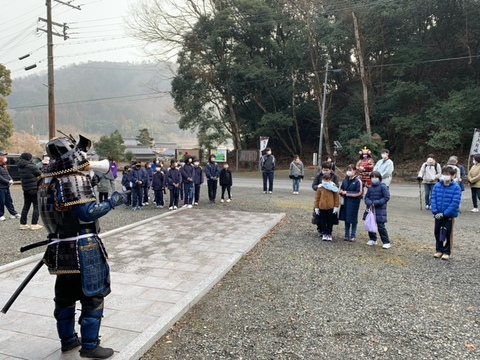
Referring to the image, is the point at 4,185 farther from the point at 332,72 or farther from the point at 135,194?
the point at 332,72

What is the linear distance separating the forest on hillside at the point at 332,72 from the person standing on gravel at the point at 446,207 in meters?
16.2

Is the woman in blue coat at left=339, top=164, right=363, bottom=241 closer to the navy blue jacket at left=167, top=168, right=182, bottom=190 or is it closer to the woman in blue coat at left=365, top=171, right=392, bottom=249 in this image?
the woman in blue coat at left=365, top=171, right=392, bottom=249

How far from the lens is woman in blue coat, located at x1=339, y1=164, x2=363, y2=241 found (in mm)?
6859

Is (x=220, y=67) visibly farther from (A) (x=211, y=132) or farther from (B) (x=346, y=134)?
(B) (x=346, y=134)

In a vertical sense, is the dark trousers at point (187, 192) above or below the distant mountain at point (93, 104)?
below

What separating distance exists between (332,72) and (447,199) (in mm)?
23058

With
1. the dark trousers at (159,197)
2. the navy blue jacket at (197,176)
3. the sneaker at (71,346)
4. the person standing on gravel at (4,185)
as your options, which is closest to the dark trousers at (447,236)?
the sneaker at (71,346)

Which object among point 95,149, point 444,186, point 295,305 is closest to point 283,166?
point 95,149

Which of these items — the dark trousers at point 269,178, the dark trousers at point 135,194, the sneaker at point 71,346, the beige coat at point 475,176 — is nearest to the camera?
the sneaker at point 71,346

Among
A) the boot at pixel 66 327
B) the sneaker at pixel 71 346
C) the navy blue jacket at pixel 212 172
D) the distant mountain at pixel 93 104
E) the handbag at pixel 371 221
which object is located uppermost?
the distant mountain at pixel 93 104

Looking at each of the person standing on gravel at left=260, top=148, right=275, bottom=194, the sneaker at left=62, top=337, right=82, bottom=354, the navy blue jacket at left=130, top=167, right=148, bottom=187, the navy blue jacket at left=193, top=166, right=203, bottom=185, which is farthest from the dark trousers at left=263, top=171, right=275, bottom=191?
the sneaker at left=62, top=337, right=82, bottom=354

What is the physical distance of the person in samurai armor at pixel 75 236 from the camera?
2715 millimetres

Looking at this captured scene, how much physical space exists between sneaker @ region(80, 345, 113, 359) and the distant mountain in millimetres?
75772

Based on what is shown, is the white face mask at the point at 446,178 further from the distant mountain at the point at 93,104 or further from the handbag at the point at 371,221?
the distant mountain at the point at 93,104
